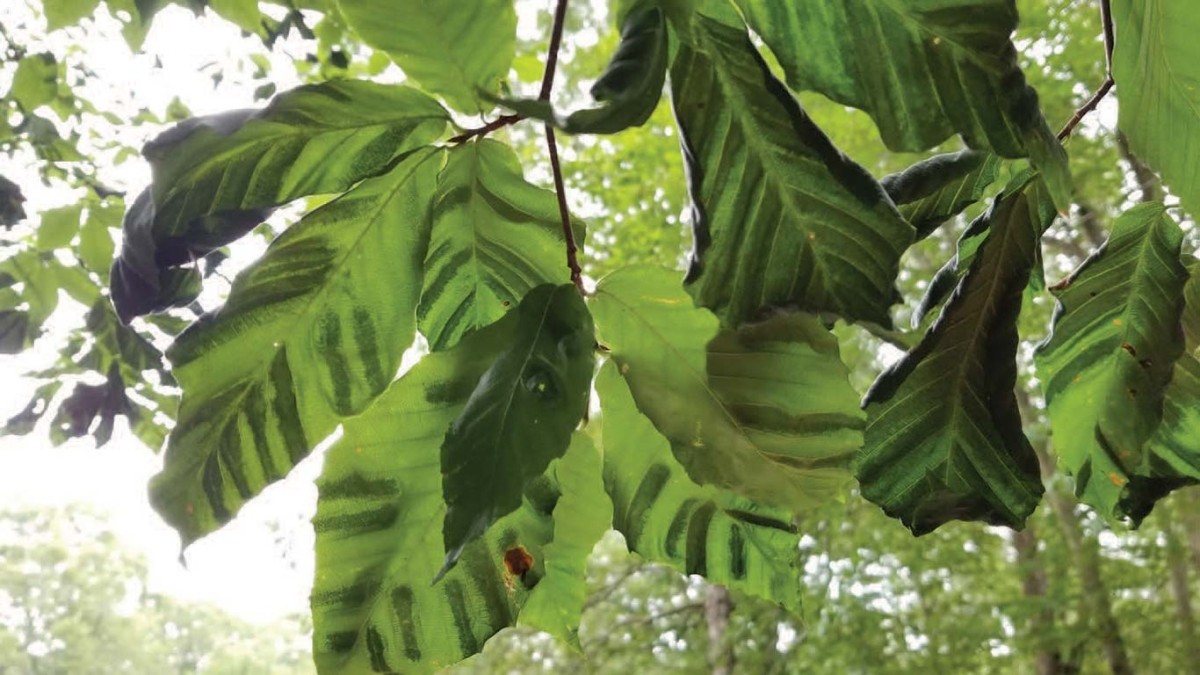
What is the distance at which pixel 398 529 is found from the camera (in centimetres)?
33

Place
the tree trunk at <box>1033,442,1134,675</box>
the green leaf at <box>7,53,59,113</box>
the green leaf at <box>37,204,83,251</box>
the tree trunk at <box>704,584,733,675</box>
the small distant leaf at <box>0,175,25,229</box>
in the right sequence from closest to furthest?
1. the green leaf at <box>37,204,83,251</box>
2. the small distant leaf at <box>0,175,25,229</box>
3. the green leaf at <box>7,53,59,113</box>
4. the tree trunk at <box>1033,442,1134,675</box>
5. the tree trunk at <box>704,584,733,675</box>

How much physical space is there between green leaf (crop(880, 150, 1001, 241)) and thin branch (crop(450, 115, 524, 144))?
0.14 m

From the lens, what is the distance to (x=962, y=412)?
0.37 metres

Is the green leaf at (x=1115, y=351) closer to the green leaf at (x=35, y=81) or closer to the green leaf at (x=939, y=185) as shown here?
the green leaf at (x=939, y=185)

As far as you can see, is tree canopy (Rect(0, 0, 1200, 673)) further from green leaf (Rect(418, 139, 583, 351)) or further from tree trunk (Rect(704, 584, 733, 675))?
tree trunk (Rect(704, 584, 733, 675))

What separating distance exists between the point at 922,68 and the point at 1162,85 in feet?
0.34

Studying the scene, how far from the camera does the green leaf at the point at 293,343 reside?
1.05 feet

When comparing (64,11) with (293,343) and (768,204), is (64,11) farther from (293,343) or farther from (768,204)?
(768,204)

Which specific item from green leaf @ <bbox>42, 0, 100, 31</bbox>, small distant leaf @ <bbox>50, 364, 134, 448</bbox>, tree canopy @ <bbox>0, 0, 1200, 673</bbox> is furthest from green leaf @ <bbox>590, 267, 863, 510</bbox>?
small distant leaf @ <bbox>50, 364, 134, 448</bbox>

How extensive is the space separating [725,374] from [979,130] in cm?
12

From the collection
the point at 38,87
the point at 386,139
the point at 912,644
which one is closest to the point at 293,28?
the point at 38,87

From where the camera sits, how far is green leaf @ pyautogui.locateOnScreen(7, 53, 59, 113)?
3.70ft

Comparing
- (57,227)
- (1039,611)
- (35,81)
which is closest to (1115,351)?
(57,227)

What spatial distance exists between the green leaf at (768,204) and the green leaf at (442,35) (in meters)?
0.07
